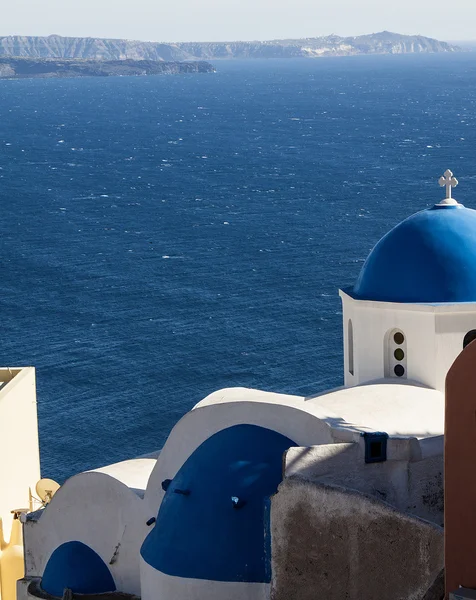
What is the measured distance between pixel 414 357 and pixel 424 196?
3011 inches

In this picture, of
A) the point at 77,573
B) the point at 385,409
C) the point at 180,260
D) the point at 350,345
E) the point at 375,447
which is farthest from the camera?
the point at 180,260

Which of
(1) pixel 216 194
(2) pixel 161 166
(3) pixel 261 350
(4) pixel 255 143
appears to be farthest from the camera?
(4) pixel 255 143

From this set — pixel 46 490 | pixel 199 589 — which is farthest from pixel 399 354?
pixel 46 490

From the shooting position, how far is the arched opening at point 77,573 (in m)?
19.7

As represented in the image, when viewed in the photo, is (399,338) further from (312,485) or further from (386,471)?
(312,485)

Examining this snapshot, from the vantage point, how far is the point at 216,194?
104 metres

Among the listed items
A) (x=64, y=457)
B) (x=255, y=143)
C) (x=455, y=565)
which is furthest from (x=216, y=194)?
(x=455, y=565)

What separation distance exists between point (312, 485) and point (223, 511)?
2155 mm

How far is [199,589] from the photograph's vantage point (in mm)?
16797

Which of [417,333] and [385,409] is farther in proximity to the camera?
[417,333]

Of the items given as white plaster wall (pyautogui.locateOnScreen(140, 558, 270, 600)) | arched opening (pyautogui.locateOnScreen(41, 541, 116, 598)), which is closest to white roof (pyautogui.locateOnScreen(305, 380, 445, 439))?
white plaster wall (pyautogui.locateOnScreen(140, 558, 270, 600))

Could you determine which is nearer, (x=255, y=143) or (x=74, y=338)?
(x=74, y=338)

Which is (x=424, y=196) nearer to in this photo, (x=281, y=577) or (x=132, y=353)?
(x=132, y=353)

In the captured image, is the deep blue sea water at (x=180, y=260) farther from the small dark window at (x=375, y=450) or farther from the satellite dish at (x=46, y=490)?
the small dark window at (x=375, y=450)
